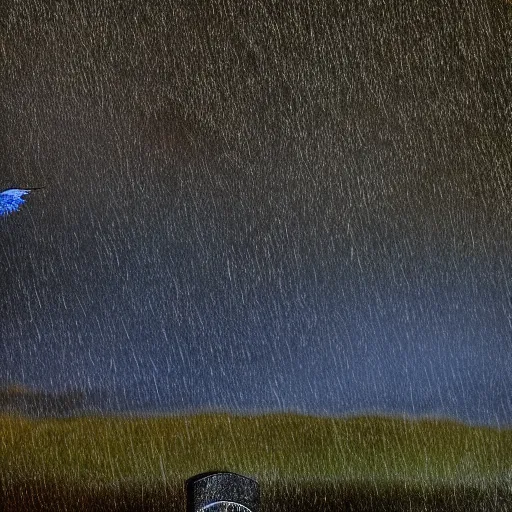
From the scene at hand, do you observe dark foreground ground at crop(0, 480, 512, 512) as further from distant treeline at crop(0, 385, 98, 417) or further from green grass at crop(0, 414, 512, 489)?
distant treeline at crop(0, 385, 98, 417)

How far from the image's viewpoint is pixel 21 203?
152 cm

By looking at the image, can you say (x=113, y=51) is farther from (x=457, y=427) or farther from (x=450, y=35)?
(x=457, y=427)

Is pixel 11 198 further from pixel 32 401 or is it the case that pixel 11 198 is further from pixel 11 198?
pixel 32 401

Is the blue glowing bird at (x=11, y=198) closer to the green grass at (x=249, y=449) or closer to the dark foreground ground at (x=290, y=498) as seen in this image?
the green grass at (x=249, y=449)

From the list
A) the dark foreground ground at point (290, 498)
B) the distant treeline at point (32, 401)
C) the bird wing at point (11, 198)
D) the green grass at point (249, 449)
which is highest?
the bird wing at point (11, 198)

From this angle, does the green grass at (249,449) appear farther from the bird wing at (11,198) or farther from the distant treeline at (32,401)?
the bird wing at (11,198)

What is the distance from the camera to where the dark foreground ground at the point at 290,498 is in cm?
151

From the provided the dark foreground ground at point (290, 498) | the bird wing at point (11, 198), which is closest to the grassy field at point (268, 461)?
the dark foreground ground at point (290, 498)

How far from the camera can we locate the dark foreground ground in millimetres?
1506

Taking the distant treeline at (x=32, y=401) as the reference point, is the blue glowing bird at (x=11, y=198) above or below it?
above

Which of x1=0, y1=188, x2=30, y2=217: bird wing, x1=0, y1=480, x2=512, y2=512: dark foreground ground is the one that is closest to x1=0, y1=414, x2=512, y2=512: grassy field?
x1=0, y1=480, x2=512, y2=512: dark foreground ground

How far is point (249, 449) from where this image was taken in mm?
1530

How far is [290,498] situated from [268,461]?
0.08 meters

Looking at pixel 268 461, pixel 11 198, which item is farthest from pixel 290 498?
pixel 11 198
